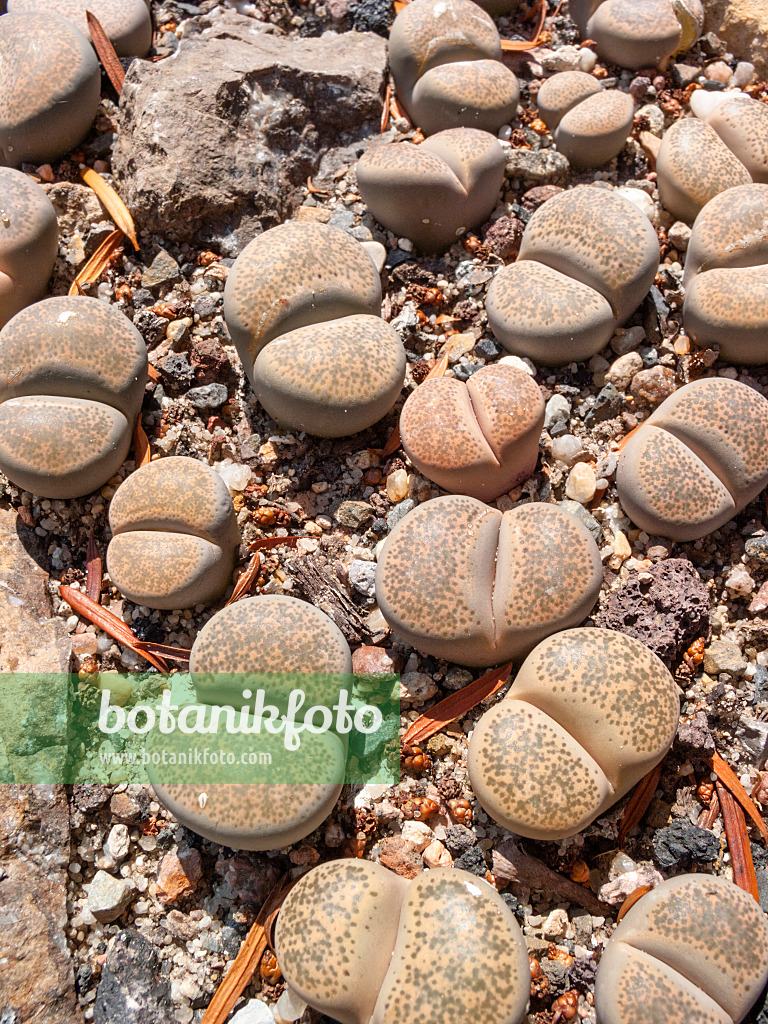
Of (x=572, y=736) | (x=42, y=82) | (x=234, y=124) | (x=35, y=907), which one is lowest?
(x=35, y=907)

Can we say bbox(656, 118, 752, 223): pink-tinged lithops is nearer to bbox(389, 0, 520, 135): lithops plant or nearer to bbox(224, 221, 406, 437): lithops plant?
bbox(389, 0, 520, 135): lithops plant

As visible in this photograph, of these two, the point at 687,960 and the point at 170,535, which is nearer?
the point at 687,960

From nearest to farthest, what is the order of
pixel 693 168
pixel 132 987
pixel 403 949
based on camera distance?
pixel 403 949
pixel 132 987
pixel 693 168

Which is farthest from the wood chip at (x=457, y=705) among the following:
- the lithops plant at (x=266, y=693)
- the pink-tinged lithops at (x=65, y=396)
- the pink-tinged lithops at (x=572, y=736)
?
the pink-tinged lithops at (x=65, y=396)

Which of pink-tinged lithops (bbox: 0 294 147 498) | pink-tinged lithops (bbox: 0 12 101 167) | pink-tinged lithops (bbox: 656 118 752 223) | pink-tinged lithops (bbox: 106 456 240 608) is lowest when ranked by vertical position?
pink-tinged lithops (bbox: 106 456 240 608)

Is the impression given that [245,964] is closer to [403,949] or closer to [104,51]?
[403,949]

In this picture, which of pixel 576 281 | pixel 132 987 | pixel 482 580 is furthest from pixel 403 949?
Result: pixel 576 281

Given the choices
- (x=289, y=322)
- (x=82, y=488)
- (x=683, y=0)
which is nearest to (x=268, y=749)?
(x=82, y=488)

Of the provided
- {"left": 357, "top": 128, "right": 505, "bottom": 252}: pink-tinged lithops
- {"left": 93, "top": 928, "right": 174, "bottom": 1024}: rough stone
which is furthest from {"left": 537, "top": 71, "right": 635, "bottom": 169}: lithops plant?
{"left": 93, "top": 928, "right": 174, "bottom": 1024}: rough stone

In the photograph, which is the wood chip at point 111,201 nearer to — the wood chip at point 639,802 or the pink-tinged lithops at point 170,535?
the pink-tinged lithops at point 170,535
